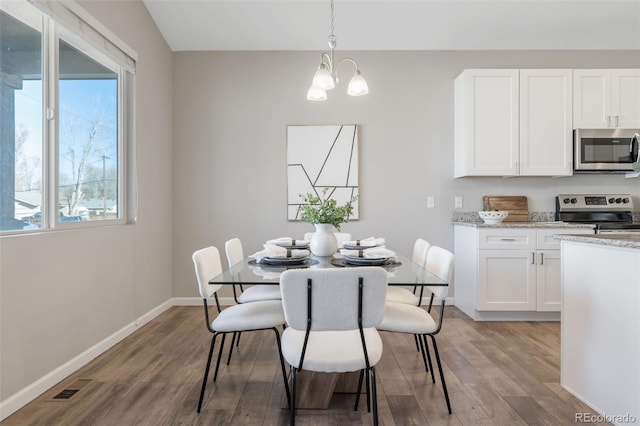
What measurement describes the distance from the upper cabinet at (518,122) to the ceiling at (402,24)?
449mm

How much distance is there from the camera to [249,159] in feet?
12.5

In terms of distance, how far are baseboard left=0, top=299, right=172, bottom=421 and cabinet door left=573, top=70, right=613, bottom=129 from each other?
425 cm

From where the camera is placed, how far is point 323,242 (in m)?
2.20

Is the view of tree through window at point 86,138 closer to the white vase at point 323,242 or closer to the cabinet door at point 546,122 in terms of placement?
the white vase at point 323,242

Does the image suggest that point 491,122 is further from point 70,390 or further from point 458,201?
point 70,390

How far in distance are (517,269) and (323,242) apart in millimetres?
2026

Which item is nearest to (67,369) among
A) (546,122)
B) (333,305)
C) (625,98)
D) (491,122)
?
(333,305)

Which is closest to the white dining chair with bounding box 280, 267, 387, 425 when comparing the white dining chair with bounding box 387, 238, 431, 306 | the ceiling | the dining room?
the dining room

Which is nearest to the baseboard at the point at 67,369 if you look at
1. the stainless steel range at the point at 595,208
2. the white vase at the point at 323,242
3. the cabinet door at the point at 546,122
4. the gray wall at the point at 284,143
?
the gray wall at the point at 284,143

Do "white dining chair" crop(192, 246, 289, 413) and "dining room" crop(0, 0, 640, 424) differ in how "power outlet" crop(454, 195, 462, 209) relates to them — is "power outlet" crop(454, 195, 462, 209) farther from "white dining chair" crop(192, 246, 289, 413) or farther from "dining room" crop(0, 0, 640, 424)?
"white dining chair" crop(192, 246, 289, 413)

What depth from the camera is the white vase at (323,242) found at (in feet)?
7.22

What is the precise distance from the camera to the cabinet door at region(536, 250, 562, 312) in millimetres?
3236

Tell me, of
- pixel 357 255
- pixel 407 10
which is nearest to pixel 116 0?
pixel 407 10

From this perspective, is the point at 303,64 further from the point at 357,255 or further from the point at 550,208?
the point at 550,208
